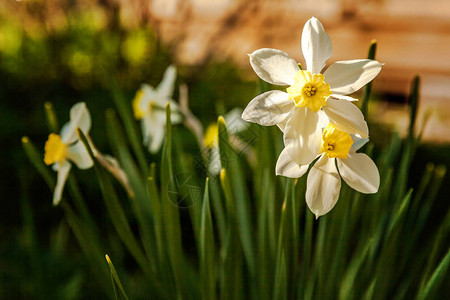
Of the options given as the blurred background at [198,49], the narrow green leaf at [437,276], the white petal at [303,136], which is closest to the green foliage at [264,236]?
the narrow green leaf at [437,276]

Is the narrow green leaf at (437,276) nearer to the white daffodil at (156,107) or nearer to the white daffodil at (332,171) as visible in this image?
the white daffodil at (332,171)

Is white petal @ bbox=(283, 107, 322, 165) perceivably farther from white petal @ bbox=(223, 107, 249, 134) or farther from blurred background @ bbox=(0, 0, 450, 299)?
blurred background @ bbox=(0, 0, 450, 299)

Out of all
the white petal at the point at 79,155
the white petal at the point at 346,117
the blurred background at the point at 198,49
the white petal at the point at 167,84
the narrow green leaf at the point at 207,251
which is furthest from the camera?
the blurred background at the point at 198,49

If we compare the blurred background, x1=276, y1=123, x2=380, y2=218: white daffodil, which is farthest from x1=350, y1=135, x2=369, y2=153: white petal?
the blurred background

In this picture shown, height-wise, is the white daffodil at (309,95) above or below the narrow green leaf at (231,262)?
above

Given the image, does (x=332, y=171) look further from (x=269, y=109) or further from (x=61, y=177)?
(x=61, y=177)

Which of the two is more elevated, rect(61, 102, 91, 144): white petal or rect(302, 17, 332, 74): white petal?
rect(302, 17, 332, 74): white petal

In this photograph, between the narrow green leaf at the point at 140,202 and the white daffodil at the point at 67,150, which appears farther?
the narrow green leaf at the point at 140,202

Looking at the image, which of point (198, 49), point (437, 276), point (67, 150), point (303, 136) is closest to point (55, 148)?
point (67, 150)
